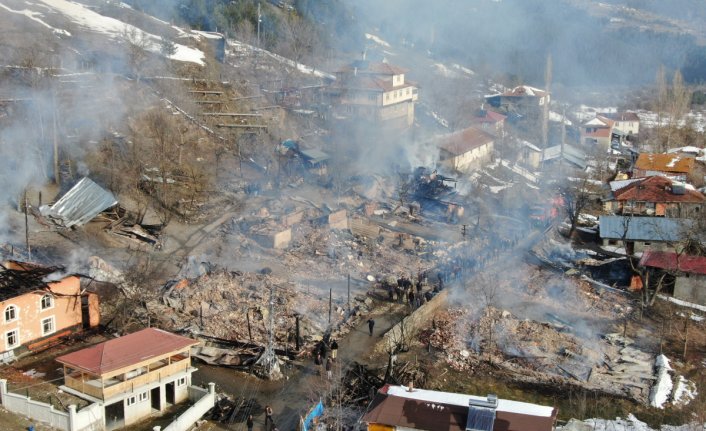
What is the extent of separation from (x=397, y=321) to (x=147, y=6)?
70.6 ft

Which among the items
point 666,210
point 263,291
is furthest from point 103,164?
point 666,210

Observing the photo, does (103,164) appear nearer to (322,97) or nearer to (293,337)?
(293,337)

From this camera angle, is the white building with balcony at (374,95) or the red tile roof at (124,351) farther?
the white building with balcony at (374,95)

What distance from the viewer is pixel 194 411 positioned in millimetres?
10078

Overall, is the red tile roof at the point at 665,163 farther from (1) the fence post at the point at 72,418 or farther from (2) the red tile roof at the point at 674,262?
(1) the fence post at the point at 72,418

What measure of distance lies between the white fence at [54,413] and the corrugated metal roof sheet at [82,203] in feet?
19.7

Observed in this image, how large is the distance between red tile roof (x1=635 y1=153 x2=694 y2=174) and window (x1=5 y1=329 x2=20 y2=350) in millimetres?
19829

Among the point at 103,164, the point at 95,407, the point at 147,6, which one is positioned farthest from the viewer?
the point at 147,6

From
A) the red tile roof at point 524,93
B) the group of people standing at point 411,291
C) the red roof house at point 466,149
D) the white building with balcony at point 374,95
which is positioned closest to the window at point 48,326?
the group of people standing at point 411,291

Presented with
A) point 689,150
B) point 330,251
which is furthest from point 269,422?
point 689,150

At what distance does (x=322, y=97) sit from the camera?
88.3ft

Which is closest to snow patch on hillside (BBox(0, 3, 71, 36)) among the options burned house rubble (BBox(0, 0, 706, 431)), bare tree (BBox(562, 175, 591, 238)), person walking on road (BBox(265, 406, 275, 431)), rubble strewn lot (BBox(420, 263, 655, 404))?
burned house rubble (BBox(0, 0, 706, 431))

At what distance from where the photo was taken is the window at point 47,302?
11352mm

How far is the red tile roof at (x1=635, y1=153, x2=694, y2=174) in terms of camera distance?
2455 cm
